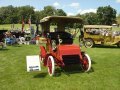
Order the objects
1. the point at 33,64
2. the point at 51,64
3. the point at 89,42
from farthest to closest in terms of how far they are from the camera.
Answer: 1. the point at 89,42
2. the point at 51,64
3. the point at 33,64

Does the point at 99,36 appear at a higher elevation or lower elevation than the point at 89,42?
higher

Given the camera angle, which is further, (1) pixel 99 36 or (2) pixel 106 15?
(2) pixel 106 15

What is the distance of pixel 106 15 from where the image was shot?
11862 cm

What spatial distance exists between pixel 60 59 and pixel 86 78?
4.21ft

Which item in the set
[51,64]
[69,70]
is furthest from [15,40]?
[51,64]

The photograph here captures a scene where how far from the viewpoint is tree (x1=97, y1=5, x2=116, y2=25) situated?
4619 inches

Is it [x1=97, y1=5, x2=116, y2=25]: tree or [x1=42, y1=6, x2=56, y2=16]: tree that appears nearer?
[x1=97, y1=5, x2=116, y2=25]: tree

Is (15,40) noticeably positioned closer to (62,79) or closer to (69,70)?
(69,70)

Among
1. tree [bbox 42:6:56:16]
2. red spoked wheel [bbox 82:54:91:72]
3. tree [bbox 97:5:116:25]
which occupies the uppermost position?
tree [bbox 42:6:56:16]

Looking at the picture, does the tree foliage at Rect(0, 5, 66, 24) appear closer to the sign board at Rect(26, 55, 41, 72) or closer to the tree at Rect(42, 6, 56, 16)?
the tree at Rect(42, 6, 56, 16)

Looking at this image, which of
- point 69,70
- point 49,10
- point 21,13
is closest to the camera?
point 69,70

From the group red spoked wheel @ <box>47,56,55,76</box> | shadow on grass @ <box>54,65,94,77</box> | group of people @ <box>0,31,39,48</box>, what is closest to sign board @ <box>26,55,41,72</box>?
red spoked wheel @ <box>47,56,55,76</box>

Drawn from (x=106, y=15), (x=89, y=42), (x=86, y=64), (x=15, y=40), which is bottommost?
(x=86, y=64)

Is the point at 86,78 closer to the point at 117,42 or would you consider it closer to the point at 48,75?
the point at 48,75
